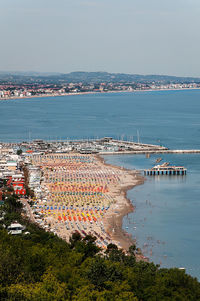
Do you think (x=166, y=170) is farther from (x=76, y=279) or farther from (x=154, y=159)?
(x=76, y=279)

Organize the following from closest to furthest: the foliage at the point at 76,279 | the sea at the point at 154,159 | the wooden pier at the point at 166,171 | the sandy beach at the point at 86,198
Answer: the foliage at the point at 76,279 → the sea at the point at 154,159 → the sandy beach at the point at 86,198 → the wooden pier at the point at 166,171

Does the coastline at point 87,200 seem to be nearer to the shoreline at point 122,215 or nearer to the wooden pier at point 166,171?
the shoreline at point 122,215

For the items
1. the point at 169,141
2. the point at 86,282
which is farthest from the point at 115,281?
the point at 169,141

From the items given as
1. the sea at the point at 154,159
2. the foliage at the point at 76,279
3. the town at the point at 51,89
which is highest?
the foliage at the point at 76,279

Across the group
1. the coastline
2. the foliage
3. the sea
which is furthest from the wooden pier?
the foliage

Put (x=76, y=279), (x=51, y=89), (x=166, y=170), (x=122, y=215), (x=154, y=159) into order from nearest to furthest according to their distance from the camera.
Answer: (x=76, y=279) < (x=122, y=215) < (x=166, y=170) < (x=154, y=159) < (x=51, y=89)

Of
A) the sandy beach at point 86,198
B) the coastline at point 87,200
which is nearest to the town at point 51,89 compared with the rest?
the coastline at point 87,200

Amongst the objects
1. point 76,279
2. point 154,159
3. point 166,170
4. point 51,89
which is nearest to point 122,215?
point 166,170
